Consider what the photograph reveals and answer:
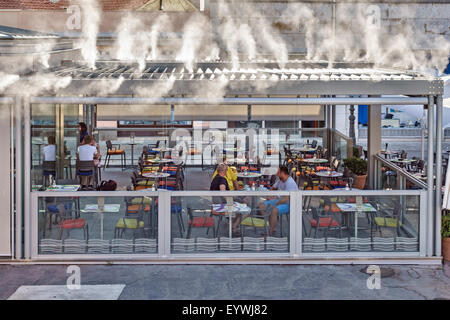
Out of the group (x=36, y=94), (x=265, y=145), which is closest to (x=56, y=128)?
(x=36, y=94)

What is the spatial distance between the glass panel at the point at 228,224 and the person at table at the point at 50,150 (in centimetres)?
441

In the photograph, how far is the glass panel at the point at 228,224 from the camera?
875cm

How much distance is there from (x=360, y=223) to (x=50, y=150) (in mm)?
6677

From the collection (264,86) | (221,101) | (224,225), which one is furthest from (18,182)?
(264,86)

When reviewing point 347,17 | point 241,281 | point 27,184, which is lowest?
point 241,281

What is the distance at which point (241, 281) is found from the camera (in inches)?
317

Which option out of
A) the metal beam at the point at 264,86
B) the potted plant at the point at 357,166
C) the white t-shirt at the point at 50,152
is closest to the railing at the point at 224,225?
the metal beam at the point at 264,86

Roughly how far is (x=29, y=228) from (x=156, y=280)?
7.07 feet

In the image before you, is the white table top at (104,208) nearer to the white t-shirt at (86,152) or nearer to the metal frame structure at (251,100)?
the metal frame structure at (251,100)

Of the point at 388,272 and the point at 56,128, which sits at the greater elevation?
the point at 56,128

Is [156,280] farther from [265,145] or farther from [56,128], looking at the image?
[265,145]

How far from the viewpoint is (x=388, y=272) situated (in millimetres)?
8453

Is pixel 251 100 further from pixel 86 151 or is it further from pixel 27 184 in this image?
pixel 86 151

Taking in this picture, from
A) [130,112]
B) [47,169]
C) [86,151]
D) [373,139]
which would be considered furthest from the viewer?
[130,112]
